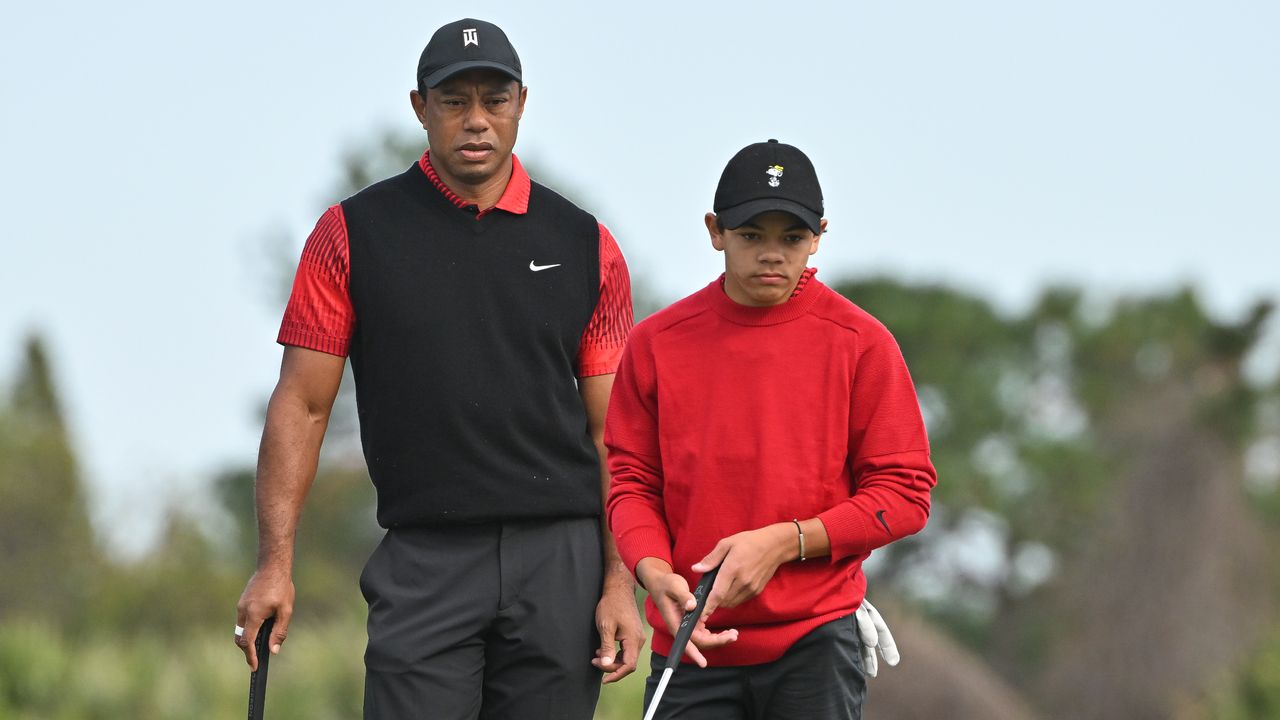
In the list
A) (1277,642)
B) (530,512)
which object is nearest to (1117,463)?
(1277,642)

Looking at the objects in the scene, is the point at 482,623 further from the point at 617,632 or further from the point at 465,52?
the point at 465,52

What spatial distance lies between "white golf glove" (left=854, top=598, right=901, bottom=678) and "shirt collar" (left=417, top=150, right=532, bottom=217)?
4.29 ft

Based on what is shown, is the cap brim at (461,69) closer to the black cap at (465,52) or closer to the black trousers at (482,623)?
the black cap at (465,52)

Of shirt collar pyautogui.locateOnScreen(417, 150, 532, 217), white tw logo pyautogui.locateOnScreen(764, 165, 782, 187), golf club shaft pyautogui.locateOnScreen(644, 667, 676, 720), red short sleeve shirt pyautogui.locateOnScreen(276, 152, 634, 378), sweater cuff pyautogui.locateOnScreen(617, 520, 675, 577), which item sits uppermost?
white tw logo pyautogui.locateOnScreen(764, 165, 782, 187)

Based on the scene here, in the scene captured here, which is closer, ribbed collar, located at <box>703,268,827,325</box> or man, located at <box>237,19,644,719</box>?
ribbed collar, located at <box>703,268,827,325</box>

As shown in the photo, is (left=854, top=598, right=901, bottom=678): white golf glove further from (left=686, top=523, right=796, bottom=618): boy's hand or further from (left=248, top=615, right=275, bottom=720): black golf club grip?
(left=248, top=615, right=275, bottom=720): black golf club grip

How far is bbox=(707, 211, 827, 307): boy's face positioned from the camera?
3.93m

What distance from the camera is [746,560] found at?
3793mm

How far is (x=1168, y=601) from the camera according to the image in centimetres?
2675

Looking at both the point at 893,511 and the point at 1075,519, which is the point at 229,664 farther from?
the point at 1075,519

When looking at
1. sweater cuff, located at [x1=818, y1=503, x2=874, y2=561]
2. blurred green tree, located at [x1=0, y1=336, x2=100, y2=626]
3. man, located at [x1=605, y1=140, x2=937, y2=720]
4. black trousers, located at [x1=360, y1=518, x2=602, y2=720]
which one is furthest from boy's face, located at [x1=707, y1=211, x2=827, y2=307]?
blurred green tree, located at [x1=0, y1=336, x2=100, y2=626]

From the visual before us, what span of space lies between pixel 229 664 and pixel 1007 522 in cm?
3361

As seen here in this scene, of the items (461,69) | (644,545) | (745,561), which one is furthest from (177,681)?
(745,561)

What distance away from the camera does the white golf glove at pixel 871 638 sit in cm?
408
